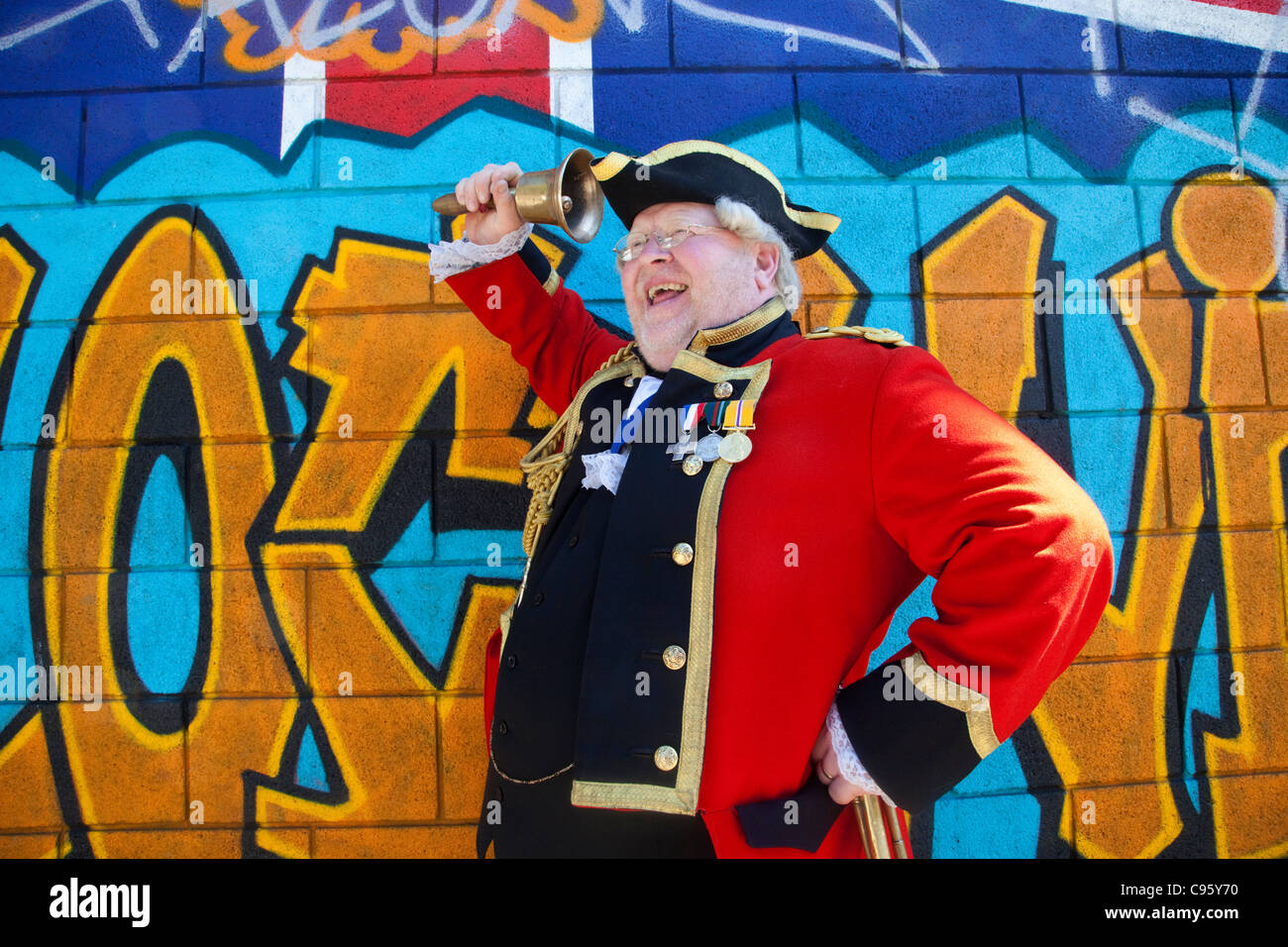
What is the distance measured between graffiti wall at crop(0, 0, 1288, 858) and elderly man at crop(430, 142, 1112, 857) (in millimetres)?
843

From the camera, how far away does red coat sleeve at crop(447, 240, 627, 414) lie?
2332 millimetres

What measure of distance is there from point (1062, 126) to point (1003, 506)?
2.10m

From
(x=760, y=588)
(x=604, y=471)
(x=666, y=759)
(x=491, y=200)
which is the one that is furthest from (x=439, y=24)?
(x=666, y=759)

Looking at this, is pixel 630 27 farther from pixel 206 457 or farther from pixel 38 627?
pixel 38 627

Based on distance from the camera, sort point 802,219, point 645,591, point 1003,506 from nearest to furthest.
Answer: point 1003,506, point 645,591, point 802,219

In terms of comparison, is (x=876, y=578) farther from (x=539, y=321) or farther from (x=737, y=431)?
(x=539, y=321)

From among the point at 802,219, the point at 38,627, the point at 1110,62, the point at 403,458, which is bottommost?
the point at 38,627

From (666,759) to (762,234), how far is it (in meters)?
1.26

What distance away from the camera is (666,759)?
1.55m

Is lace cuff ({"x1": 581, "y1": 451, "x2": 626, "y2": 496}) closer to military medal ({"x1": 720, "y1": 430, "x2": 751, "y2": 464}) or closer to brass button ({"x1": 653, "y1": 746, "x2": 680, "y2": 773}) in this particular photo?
military medal ({"x1": 720, "y1": 430, "x2": 751, "y2": 464})

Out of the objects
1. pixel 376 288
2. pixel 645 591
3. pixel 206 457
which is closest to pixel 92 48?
pixel 376 288

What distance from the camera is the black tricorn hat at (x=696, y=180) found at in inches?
77.0

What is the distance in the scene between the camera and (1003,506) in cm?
143

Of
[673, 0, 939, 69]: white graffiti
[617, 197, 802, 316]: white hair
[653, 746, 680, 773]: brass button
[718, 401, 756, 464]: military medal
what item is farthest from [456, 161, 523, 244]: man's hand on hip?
[653, 746, 680, 773]: brass button
